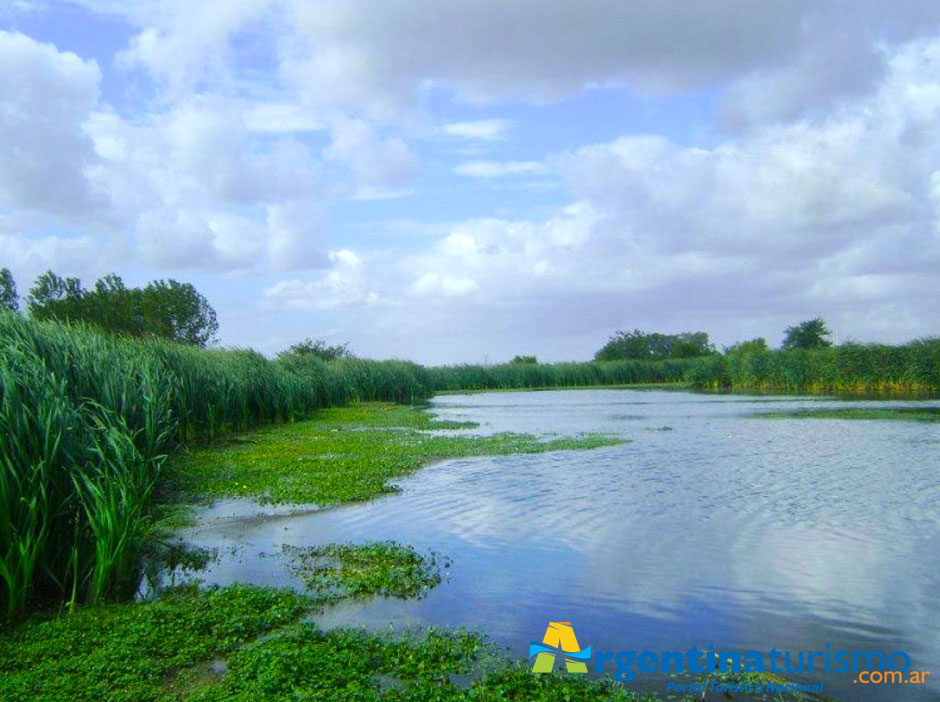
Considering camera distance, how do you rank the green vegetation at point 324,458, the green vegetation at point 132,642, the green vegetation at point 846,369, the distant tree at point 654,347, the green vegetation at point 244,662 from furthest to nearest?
the distant tree at point 654,347
the green vegetation at point 846,369
the green vegetation at point 324,458
the green vegetation at point 132,642
the green vegetation at point 244,662

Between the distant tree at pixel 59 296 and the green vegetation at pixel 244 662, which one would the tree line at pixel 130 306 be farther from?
the green vegetation at pixel 244 662

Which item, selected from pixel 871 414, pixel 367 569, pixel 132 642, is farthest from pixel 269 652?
pixel 871 414

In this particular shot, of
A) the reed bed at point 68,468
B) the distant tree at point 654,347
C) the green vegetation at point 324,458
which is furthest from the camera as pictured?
the distant tree at point 654,347

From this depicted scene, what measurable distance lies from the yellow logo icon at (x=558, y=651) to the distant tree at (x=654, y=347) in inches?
3684

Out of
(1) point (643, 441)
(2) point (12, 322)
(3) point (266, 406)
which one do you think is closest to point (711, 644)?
(2) point (12, 322)

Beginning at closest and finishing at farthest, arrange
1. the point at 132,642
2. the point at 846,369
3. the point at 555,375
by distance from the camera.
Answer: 1. the point at 132,642
2. the point at 846,369
3. the point at 555,375

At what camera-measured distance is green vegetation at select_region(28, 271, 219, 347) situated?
4856 cm

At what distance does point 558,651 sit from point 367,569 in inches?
112

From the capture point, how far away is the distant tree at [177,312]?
54594 mm

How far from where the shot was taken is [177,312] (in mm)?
57000

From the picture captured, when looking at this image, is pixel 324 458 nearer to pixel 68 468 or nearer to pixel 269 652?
pixel 68 468

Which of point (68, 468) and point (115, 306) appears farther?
point (115, 306)

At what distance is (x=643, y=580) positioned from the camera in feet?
27.5

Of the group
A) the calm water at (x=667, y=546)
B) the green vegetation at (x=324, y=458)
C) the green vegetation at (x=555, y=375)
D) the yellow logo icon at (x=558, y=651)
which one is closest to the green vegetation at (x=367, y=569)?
the calm water at (x=667, y=546)
